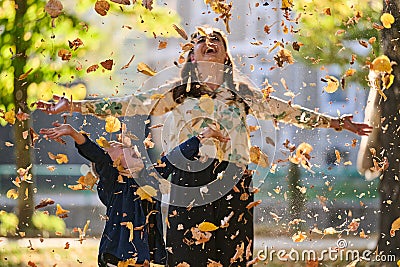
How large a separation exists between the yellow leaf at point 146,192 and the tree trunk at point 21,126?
61cm

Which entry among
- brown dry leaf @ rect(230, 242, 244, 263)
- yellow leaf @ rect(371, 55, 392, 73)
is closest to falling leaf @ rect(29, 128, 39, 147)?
brown dry leaf @ rect(230, 242, 244, 263)

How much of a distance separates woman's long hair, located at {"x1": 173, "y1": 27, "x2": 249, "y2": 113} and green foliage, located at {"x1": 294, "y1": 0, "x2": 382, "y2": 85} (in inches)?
16.9

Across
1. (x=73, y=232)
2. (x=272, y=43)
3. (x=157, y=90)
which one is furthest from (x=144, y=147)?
(x=272, y=43)

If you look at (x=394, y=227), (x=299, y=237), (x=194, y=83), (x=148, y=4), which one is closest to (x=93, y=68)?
(x=148, y=4)

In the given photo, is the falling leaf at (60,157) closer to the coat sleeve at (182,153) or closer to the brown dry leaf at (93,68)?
the brown dry leaf at (93,68)

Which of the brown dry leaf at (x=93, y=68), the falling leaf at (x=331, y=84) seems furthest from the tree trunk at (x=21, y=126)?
the falling leaf at (x=331, y=84)

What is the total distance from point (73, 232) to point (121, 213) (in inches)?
19.4

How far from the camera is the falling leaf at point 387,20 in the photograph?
2336mm

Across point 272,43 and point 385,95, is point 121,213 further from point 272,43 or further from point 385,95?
point 385,95

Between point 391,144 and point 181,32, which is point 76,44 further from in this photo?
point 391,144

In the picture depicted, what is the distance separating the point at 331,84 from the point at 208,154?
0.64m

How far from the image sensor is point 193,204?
1.96m

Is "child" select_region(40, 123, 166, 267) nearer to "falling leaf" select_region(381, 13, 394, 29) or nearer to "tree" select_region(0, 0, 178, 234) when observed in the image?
"tree" select_region(0, 0, 178, 234)

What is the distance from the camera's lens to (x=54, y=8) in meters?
2.30
